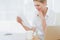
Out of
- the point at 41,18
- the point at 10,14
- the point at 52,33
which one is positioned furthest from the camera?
the point at 10,14

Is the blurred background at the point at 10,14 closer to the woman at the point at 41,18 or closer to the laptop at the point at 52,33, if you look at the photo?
the woman at the point at 41,18

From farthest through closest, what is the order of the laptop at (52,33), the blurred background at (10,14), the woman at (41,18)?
the blurred background at (10,14)
the woman at (41,18)
the laptop at (52,33)

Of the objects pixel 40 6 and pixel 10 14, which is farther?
pixel 10 14

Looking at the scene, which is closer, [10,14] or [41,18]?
[41,18]

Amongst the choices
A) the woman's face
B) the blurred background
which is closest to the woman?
the woman's face

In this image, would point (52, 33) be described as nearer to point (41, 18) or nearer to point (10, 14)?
point (41, 18)

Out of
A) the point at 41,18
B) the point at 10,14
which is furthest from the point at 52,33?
the point at 10,14

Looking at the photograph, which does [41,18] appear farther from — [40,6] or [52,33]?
[52,33]

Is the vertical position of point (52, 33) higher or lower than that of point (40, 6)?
lower

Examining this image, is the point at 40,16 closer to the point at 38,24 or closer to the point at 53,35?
the point at 38,24

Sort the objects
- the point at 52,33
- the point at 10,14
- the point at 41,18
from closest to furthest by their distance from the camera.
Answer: the point at 52,33
the point at 41,18
the point at 10,14

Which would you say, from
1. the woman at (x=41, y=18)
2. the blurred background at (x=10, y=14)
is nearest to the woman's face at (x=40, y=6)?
the woman at (x=41, y=18)

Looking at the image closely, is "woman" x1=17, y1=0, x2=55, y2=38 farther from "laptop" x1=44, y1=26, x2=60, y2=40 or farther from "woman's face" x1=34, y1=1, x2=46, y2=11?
"laptop" x1=44, y1=26, x2=60, y2=40

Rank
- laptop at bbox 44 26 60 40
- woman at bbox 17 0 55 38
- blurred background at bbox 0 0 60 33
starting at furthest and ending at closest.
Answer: blurred background at bbox 0 0 60 33, woman at bbox 17 0 55 38, laptop at bbox 44 26 60 40
